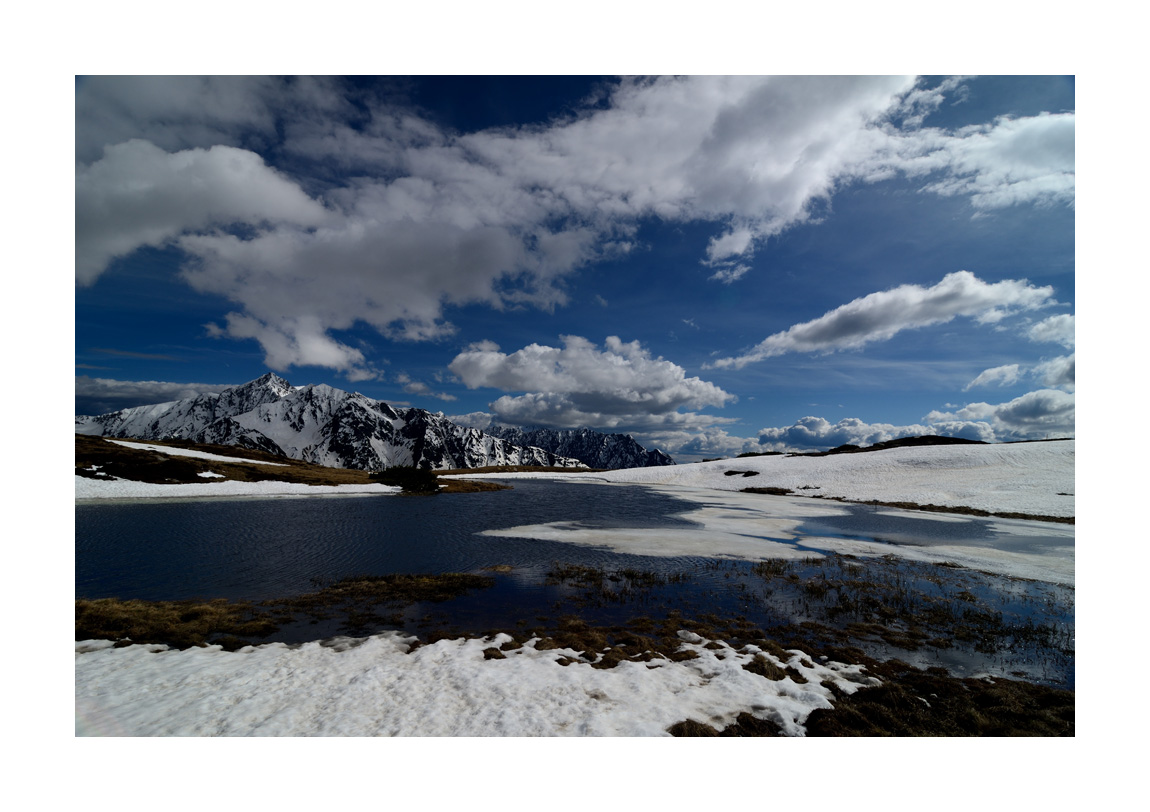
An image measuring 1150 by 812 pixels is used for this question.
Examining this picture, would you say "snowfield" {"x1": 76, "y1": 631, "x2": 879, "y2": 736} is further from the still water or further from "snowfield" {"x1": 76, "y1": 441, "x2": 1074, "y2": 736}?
the still water

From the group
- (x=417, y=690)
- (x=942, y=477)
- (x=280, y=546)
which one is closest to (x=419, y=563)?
(x=280, y=546)

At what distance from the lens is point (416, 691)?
10242mm

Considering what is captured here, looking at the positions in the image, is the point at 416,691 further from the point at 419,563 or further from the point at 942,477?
the point at 942,477

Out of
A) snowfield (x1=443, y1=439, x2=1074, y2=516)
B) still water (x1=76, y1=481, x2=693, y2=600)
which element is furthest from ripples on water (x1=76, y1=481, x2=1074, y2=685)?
snowfield (x1=443, y1=439, x2=1074, y2=516)

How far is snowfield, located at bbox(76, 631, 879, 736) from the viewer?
916 centimetres

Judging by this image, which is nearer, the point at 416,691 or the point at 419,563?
the point at 416,691

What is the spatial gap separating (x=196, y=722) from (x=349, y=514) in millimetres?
36559

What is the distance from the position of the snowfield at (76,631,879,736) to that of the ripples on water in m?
2.84

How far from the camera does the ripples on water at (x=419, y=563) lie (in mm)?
16859

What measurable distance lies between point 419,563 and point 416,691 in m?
14.8

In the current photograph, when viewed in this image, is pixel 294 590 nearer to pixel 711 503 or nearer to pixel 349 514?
pixel 349 514

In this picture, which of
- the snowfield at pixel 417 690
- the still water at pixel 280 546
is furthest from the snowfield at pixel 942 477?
the snowfield at pixel 417 690

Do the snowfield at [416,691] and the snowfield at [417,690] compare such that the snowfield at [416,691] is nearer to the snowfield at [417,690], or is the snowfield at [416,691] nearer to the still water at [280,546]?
the snowfield at [417,690]

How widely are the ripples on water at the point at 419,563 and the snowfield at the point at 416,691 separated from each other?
2839 millimetres
